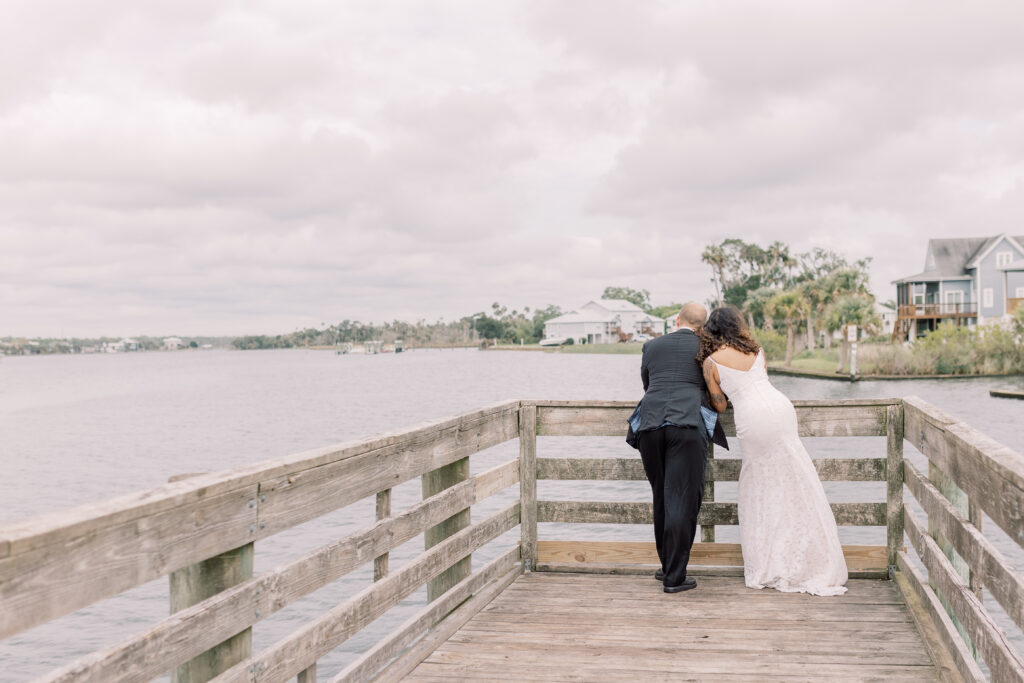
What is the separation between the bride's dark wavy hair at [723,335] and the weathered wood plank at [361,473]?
1491 millimetres

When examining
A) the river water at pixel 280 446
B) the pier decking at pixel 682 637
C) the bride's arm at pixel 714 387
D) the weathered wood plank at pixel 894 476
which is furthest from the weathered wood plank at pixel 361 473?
the river water at pixel 280 446

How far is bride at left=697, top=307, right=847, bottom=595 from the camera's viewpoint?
209 inches

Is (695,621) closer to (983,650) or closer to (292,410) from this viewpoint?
(983,650)

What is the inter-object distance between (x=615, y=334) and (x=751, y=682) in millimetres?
136386

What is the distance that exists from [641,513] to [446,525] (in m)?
1.60

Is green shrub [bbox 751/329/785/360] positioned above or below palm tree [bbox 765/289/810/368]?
below

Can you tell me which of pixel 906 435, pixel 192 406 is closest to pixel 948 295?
pixel 192 406

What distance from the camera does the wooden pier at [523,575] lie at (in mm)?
2365

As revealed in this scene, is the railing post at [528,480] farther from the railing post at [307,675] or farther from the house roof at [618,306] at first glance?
the house roof at [618,306]

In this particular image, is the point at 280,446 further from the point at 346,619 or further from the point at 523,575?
the point at 346,619

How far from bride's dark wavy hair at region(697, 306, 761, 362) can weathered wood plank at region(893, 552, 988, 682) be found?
170 centimetres

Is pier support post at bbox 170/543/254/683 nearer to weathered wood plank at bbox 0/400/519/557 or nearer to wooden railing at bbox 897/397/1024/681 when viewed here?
weathered wood plank at bbox 0/400/519/557

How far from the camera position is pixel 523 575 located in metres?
5.89

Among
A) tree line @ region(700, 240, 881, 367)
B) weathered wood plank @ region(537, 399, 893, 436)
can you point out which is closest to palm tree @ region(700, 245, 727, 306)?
tree line @ region(700, 240, 881, 367)
